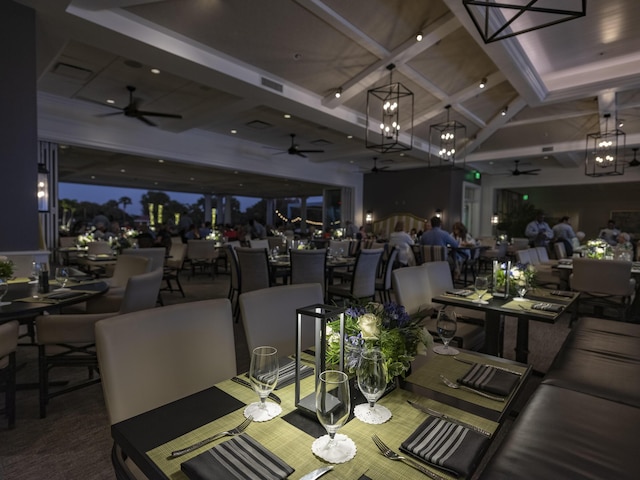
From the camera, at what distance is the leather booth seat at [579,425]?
1111mm

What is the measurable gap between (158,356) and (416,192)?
44.5ft

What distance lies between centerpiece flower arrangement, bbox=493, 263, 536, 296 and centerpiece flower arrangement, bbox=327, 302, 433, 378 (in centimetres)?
200

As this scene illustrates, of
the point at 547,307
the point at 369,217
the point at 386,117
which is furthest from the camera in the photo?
the point at 369,217

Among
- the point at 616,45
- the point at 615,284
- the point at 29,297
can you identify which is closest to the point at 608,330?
the point at 615,284

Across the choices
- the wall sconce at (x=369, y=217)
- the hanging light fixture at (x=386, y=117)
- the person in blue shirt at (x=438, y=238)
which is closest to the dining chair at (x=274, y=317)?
the person in blue shirt at (x=438, y=238)

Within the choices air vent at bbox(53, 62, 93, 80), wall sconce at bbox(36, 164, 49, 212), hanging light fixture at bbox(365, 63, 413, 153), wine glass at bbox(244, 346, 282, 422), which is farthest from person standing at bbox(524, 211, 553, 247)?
wall sconce at bbox(36, 164, 49, 212)

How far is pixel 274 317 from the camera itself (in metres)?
1.91

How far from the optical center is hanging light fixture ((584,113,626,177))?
24.1 ft

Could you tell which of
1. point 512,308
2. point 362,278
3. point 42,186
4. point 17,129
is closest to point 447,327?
point 512,308

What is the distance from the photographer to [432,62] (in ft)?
20.7

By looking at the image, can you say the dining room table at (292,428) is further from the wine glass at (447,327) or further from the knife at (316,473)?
the wine glass at (447,327)

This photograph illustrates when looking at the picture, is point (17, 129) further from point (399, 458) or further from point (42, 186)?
point (399, 458)

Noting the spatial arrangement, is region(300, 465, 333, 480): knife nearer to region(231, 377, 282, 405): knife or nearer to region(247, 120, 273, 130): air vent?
region(231, 377, 282, 405): knife

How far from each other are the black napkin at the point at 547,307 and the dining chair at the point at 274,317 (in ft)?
5.51
